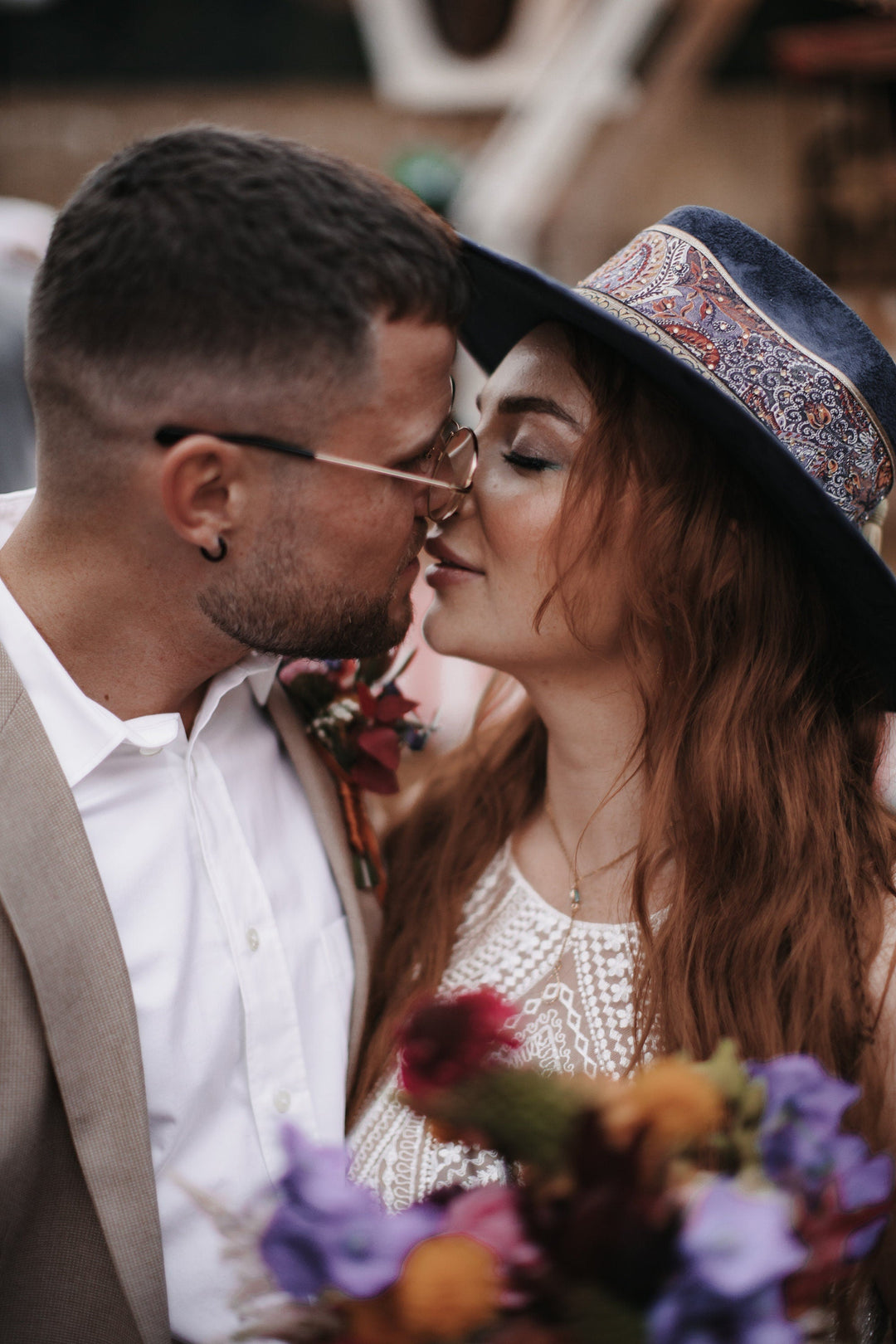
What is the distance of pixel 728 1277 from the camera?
0.67m

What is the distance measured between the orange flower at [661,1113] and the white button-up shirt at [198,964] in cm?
91

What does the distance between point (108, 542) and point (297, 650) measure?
1.05 feet

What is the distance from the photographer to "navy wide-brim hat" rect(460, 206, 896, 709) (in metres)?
1.46

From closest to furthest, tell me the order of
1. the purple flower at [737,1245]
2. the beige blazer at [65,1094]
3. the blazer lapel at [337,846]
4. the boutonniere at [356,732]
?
the purple flower at [737,1245], the beige blazer at [65,1094], the blazer lapel at [337,846], the boutonniere at [356,732]

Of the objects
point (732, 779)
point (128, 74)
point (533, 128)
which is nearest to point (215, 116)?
point (128, 74)

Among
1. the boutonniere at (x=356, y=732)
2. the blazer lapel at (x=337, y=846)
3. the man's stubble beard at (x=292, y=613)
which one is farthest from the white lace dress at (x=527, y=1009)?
the man's stubble beard at (x=292, y=613)

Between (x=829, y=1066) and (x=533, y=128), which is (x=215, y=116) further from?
(x=829, y=1066)

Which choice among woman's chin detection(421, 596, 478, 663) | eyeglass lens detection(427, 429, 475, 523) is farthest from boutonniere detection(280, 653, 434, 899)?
eyeglass lens detection(427, 429, 475, 523)

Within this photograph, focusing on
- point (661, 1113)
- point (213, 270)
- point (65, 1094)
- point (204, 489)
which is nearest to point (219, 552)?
point (204, 489)

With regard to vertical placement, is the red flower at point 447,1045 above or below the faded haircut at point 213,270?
below

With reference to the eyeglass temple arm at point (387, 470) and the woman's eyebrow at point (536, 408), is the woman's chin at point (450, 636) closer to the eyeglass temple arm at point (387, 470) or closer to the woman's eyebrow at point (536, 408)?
the eyeglass temple arm at point (387, 470)

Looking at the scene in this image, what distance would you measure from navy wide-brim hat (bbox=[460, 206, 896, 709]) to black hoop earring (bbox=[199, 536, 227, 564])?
58 cm

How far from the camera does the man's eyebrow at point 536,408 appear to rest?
166 cm

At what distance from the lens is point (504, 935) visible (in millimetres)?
1828
